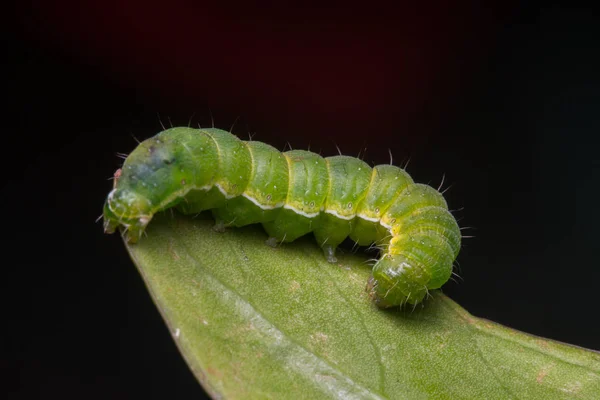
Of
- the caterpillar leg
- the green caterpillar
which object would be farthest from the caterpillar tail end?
the caterpillar leg

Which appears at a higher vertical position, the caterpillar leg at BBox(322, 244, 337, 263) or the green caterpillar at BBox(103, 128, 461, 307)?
the green caterpillar at BBox(103, 128, 461, 307)

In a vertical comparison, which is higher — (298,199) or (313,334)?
(298,199)

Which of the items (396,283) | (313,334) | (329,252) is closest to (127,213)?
(313,334)

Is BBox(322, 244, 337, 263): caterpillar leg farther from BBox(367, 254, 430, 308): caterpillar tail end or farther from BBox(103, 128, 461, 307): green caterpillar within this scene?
BBox(367, 254, 430, 308): caterpillar tail end

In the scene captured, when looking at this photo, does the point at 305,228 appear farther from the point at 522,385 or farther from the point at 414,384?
the point at 522,385

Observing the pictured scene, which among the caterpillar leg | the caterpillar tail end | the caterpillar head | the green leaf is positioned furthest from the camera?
the caterpillar leg

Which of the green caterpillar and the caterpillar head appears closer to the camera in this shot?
the caterpillar head

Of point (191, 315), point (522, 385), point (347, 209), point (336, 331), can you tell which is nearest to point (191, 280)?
point (191, 315)

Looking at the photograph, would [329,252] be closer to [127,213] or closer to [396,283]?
[396,283]
